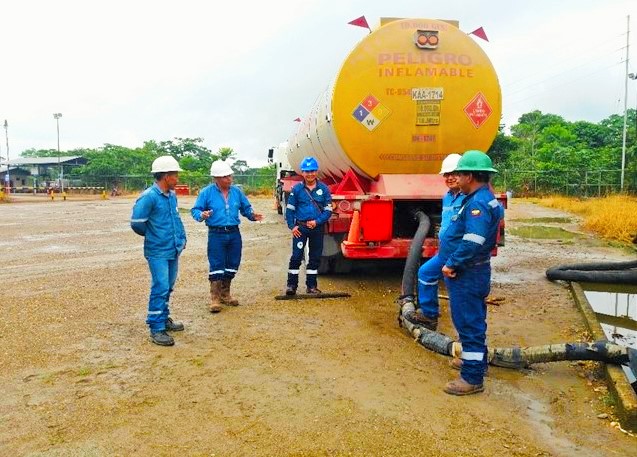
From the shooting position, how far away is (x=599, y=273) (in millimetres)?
7090

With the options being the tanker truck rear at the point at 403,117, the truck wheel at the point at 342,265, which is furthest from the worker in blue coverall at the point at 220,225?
the truck wheel at the point at 342,265

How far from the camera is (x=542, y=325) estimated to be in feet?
18.1

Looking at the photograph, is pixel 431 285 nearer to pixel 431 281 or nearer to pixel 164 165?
pixel 431 281

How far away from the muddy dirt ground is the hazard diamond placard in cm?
220

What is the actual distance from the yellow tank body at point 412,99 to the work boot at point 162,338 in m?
3.10

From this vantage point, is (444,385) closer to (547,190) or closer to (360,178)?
(360,178)

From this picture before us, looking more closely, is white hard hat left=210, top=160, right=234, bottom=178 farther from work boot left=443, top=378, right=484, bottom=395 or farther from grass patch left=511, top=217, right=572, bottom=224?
grass patch left=511, top=217, right=572, bottom=224

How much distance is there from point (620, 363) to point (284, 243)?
8.40m

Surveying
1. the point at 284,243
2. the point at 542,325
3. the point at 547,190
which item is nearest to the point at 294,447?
the point at 542,325

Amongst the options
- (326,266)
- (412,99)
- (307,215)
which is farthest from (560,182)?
(307,215)

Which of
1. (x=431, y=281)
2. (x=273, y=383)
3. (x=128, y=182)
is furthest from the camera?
(x=128, y=182)

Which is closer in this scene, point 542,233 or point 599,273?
point 599,273

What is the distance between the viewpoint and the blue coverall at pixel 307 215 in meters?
6.51

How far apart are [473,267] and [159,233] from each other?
2.79 meters
